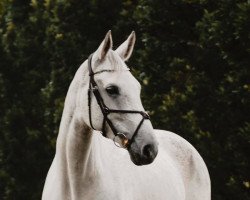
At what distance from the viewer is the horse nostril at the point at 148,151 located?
219 inches

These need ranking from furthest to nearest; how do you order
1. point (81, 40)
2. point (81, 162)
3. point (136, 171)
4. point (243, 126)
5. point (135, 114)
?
point (81, 40)
point (243, 126)
point (136, 171)
point (81, 162)
point (135, 114)

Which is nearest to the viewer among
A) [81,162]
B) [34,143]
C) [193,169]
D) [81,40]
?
[81,162]

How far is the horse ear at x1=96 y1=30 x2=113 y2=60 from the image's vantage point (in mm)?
5770

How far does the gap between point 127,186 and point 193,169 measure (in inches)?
72.6

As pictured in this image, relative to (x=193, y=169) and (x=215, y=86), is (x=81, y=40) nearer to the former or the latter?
(x=215, y=86)

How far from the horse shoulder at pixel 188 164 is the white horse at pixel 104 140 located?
103 cm

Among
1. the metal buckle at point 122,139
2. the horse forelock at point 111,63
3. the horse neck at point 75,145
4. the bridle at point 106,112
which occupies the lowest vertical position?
the horse neck at point 75,145

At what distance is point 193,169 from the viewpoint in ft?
26.6

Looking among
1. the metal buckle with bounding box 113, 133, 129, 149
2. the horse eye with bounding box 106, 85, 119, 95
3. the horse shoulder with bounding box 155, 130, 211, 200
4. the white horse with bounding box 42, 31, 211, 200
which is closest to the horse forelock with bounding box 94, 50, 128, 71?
the white horse with bounding box 42, 31, 211, 200

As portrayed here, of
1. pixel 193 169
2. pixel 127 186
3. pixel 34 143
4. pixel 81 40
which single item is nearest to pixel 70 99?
pixel 127 186

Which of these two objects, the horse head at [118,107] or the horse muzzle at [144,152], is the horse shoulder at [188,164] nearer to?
the horse head at [118,107]

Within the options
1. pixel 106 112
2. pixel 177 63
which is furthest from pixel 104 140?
pixel 177 63

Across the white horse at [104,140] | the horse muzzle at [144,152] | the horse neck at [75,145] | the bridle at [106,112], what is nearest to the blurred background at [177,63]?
the white horse at [104,140]

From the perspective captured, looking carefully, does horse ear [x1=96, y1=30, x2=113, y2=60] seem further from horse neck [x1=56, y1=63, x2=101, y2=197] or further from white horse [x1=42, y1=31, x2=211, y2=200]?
horse neck [x1=56, y1=63, x2=101, y2=197]
